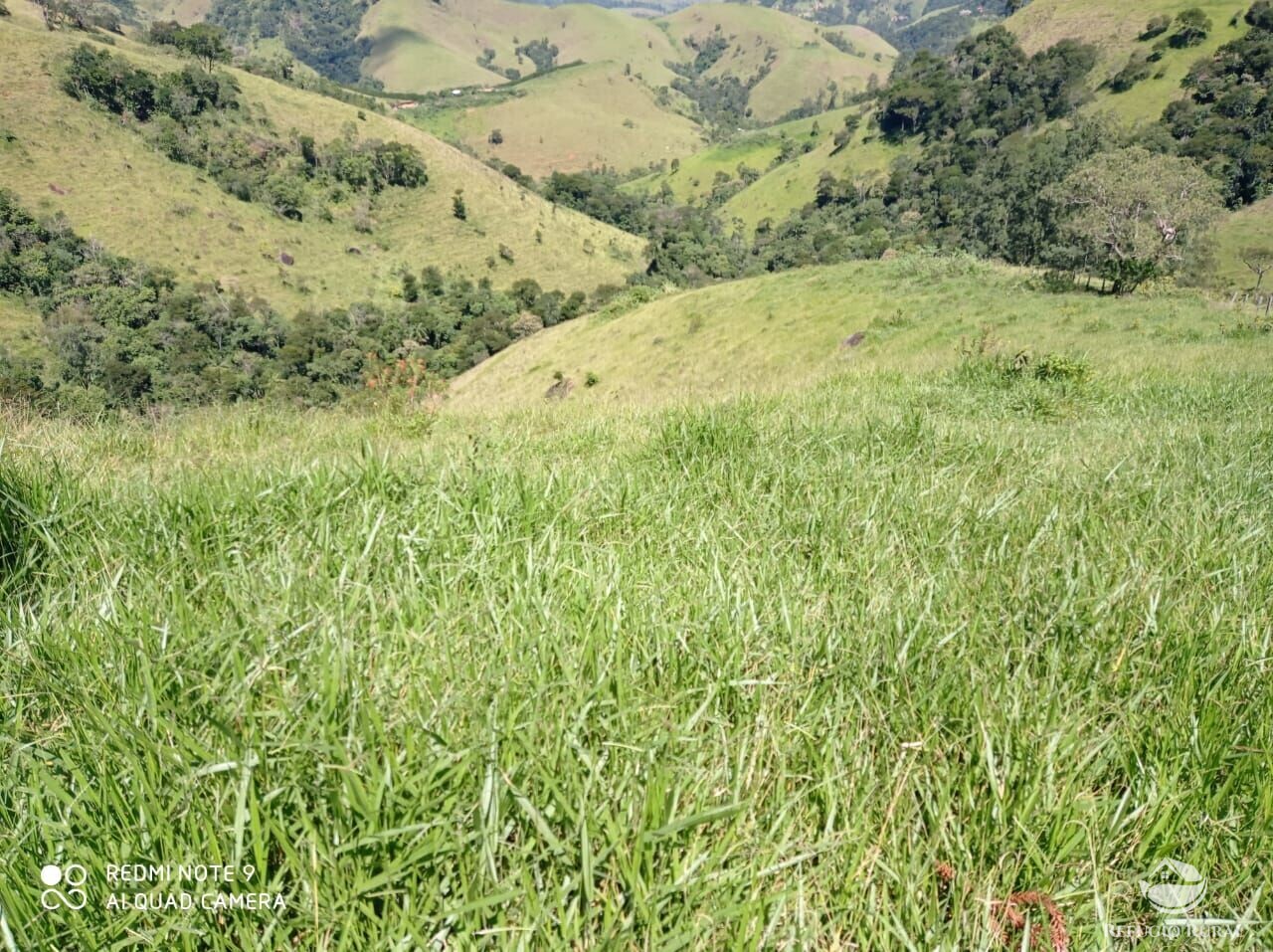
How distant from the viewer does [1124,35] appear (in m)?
135

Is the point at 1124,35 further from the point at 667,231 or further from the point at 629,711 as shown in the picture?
the point at 629,711

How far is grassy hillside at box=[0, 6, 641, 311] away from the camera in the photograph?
374 feet

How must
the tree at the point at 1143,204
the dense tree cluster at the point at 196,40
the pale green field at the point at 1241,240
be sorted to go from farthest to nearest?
the dense tree cluster at the point at 196,40
the pale green field at the point at 1241,240
the tree at the point at 1143,204

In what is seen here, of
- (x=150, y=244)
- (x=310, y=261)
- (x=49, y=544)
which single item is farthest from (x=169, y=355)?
(x=49, y=544)

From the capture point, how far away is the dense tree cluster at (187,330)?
89750 mm

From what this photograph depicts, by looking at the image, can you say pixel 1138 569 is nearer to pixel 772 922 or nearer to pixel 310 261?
pixel 772 922

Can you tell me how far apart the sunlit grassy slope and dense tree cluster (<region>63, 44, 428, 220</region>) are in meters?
109

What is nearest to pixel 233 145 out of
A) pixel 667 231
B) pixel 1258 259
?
pixel 667 231

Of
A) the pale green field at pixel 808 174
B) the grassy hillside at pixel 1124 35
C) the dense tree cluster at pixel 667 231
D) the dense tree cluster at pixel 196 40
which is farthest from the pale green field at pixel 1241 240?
the dense tree cluster at pixel 196 40

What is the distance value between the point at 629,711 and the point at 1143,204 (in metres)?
71.1

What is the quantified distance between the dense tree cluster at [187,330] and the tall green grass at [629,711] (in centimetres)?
8936

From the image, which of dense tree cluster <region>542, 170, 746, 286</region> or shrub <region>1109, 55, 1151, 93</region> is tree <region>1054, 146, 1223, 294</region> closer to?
dense tree cluster <region>542, 170, 746, 286</region>

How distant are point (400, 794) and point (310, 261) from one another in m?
150

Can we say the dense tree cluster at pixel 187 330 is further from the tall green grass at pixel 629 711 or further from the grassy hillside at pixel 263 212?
the tall green grass at pixel 629 711
